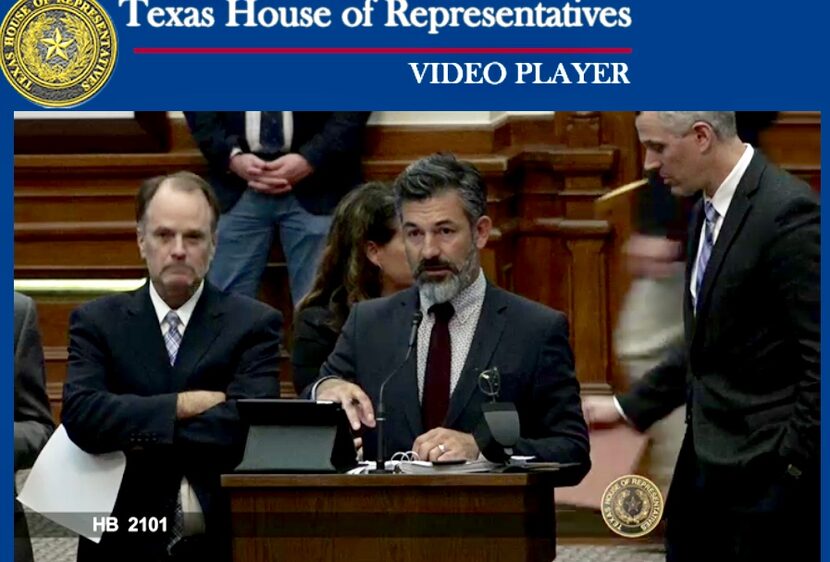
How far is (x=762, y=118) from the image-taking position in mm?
4770

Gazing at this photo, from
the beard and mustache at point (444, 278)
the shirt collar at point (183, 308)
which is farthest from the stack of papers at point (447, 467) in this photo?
the shirt collar at point (183, 308)

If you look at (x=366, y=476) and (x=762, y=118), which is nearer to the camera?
(x=366, y=476)

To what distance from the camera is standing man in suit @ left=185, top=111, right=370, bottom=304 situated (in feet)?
17.3

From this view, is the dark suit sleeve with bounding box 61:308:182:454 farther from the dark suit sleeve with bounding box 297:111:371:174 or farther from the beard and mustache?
the dark suit sleeve with bounding box 297:111:371:174

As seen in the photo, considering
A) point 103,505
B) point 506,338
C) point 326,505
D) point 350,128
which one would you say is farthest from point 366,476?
point 350,128

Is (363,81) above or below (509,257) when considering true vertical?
above

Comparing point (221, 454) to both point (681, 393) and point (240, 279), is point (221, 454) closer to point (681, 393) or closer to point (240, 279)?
point (240, 279)

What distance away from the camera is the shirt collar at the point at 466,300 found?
4652mm

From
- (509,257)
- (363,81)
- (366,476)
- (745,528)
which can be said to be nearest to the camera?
(366,476)

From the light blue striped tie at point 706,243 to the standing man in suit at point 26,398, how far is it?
1.68m

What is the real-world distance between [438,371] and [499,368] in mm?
151

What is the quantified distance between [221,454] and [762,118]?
1.61 m

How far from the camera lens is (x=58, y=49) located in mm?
4895

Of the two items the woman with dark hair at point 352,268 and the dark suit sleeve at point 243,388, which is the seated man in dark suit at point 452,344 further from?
the woman with dark hair at point 352,268
